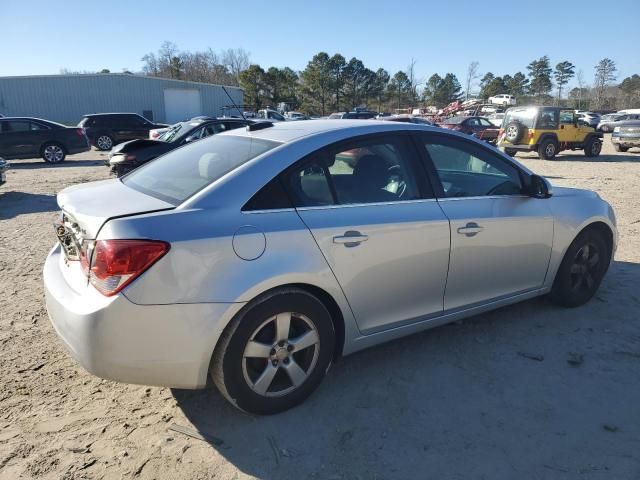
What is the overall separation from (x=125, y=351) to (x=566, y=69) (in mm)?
97116

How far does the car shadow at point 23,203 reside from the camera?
859 centimetres

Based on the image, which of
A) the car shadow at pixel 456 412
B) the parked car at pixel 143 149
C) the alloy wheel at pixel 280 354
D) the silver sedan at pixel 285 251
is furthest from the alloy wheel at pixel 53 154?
the alloy wheel at pixel 280 354

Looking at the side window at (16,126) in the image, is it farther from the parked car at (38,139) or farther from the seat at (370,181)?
the seat at (370,181)

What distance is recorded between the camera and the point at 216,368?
2.49 meters

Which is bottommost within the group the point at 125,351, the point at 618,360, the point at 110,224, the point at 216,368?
the point at 618,360

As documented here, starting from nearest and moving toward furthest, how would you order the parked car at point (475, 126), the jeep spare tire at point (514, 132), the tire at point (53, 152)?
the tire at point (53, 152) < the jeep spare tire at point (514, 132) < the parked car at point (475, 126)

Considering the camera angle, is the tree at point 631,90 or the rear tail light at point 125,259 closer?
the rear tail light at point 125,259

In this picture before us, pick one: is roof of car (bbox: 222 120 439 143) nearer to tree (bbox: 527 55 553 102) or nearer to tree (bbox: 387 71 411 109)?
tree (bbox: 387 71 411 109)

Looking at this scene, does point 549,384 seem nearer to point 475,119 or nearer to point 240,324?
point 240,324

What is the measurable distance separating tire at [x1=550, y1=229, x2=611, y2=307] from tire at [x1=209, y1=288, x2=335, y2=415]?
91.3 inches

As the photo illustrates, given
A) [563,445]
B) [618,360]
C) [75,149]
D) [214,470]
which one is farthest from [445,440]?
[75,149]

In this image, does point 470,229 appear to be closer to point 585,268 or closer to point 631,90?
point 585,268

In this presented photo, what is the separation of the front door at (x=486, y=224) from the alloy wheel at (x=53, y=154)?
1709cm

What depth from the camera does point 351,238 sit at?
276cm
